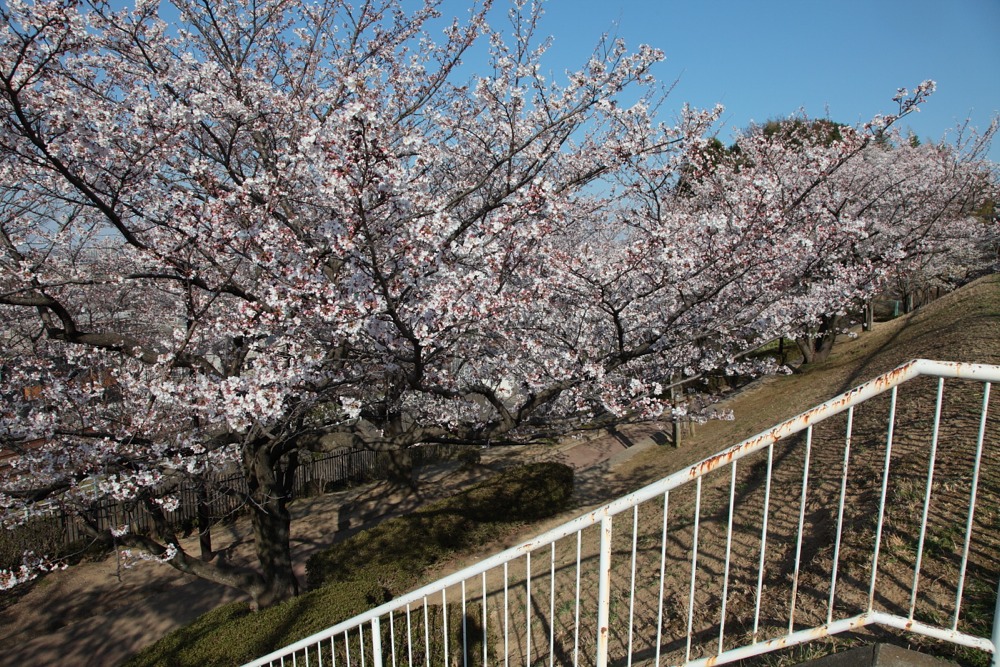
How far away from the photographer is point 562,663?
4.72 m

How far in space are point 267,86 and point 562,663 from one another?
20.2 feet

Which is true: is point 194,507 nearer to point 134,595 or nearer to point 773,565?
point 134,595

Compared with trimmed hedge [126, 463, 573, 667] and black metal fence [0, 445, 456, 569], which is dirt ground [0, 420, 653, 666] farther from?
trimmed hedge [126, 463, 573, 667]

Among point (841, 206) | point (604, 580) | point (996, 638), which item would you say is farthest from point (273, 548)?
point (841, 206)

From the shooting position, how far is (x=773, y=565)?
4555 mm

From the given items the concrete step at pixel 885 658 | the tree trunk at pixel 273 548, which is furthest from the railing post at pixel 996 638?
the tree trunk at pixel 273 548

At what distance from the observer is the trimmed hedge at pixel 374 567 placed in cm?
561

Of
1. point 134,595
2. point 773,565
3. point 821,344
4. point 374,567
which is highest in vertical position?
point 821,344

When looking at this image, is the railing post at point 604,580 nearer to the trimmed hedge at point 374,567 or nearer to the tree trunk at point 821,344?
the trimmed hedge at point 374,567

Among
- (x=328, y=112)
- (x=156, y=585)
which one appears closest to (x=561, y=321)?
(x=328, y=112)

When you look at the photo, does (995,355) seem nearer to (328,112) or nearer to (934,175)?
(328,112)

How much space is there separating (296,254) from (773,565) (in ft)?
15.9

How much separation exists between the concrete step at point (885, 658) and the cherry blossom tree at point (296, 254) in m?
3.27

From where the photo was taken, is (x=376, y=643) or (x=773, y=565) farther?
(x=773, y=565)
